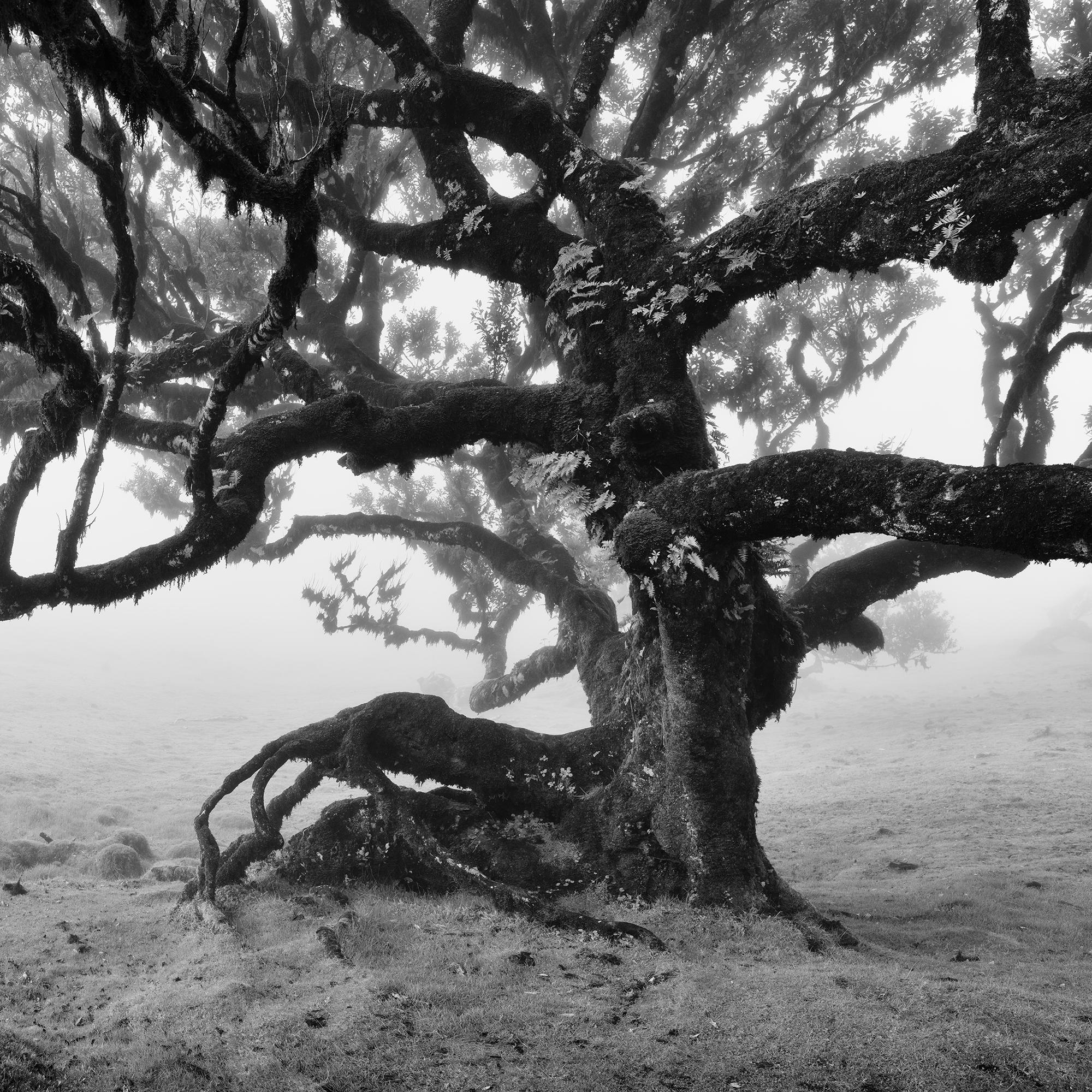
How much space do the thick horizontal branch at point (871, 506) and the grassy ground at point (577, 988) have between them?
257 cm

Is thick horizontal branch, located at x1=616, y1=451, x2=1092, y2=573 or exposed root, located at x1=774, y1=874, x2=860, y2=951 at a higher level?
thick horizontal branch, located at x1=616, y1=451, x2=1092, y2=573

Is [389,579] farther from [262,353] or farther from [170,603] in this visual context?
[170,603]

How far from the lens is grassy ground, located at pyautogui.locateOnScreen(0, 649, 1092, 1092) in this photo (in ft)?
11.2

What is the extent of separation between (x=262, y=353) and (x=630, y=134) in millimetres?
7351

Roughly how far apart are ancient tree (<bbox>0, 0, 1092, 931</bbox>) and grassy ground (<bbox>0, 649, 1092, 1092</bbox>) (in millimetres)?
746

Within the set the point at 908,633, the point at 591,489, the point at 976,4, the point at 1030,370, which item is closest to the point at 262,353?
the point at 591,489

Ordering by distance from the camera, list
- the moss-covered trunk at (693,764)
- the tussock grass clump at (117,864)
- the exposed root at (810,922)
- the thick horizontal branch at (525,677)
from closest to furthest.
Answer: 1. the exposed root at (810,922)
2. the moss-covered trunk at (693,764)
3. the tussock grass clump at (117,864)
4. the thick horizontal branch at (525,677)

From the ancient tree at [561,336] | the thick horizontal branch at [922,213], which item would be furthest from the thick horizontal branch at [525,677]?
the thick horizontal branch at [922,213]

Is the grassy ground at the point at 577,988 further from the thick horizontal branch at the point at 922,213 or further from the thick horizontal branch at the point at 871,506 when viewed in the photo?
the thick horizontal branch at the point at 922,213

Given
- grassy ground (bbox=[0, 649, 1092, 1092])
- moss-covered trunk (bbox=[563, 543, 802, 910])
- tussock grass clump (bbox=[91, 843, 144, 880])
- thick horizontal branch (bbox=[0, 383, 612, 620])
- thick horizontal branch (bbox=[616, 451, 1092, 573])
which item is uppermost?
thick horizontal branch (bbox=[0, 383, 612, 620])

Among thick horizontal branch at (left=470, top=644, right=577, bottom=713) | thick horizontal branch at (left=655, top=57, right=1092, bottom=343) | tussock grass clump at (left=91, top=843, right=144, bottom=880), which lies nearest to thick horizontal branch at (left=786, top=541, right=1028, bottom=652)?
thick horizontal branch at (left=470, top=644, right=577, bottom=713)

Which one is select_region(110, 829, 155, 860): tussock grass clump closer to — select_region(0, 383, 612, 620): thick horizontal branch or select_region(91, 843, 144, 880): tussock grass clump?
select_region(91, 843, 144, 880): tussock grass clump

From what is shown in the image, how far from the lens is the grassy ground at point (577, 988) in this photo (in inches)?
134

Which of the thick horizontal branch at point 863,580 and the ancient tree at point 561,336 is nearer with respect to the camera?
the ancient tree at point 561,336
